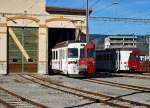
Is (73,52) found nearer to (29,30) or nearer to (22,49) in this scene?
(22,49)

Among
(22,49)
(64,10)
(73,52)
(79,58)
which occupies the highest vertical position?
(64,10)

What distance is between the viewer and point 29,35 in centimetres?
5078

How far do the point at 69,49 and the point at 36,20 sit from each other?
12.9 metres

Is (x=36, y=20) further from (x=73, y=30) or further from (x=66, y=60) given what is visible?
(x=66, y=60)

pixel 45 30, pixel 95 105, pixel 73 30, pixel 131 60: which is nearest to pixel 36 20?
pixel 45 30

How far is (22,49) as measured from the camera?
50.2 m

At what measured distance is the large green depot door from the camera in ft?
164

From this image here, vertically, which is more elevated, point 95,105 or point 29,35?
point 29,35

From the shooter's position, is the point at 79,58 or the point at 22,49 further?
the point at 22,49

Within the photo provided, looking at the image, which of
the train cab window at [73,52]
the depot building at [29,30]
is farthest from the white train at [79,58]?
the depot building at [29,30]

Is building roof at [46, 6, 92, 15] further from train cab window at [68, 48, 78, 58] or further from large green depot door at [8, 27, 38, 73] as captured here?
train cab window at [68, 48, 78, 58]

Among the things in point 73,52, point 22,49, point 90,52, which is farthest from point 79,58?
point 22,49

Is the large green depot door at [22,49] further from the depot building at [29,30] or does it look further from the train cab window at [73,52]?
the train cab window at [73,52]

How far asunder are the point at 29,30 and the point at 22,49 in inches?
90.2
